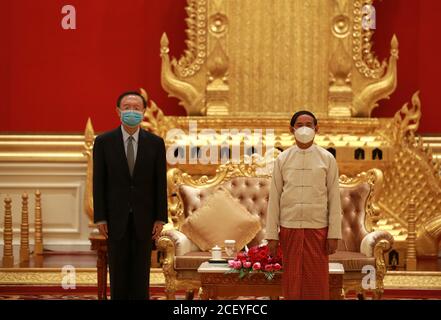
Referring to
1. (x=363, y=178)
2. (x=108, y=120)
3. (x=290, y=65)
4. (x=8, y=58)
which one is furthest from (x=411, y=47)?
(x=8, y=58)

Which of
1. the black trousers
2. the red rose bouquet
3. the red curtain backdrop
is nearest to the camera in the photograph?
the black trousers

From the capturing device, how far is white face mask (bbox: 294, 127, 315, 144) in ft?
17.1

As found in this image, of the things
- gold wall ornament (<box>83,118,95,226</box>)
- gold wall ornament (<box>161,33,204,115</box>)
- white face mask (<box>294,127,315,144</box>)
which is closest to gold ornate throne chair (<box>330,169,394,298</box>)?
white face mask (<box>294,127,315,144</box>)

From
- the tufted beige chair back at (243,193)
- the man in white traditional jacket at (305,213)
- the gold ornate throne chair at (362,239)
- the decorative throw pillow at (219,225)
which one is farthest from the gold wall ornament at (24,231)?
the man in white traditional jacket at (305,213)

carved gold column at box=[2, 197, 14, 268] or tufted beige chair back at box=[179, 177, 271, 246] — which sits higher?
tufted beige chair back at box=[179, 177, 271, 246]

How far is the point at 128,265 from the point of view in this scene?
5043 mm

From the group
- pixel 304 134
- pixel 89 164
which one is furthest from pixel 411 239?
pixel 304 134

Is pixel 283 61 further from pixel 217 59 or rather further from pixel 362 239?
pixel 362 239

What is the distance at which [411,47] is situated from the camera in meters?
9.13

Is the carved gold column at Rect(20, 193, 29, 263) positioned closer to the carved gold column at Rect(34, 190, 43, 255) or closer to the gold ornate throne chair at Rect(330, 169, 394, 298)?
the carved gold column at Rect(34, 190, 43, 255)

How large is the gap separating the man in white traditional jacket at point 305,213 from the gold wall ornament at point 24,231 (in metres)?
Answer: 3.89

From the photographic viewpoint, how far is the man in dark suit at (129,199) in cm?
503

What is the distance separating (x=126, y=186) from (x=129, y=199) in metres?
0.07

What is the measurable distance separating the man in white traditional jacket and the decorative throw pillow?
164 centimetres
